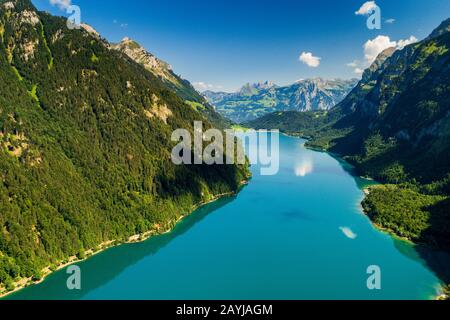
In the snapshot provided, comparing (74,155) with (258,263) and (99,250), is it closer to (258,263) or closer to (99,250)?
(99,250)

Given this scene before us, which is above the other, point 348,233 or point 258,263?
point 348,233

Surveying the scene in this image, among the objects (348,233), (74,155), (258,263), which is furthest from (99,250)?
(348,233)

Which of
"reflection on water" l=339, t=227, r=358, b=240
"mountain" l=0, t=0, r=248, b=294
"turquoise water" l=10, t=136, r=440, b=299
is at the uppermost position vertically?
"mountain" l=0, t=0, r=248, b=294

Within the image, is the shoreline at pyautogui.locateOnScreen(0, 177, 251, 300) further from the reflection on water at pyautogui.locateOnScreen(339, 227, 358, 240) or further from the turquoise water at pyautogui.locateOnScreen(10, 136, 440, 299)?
the reflection on water at pyautogui.locateOnScreen(339, 227, 358, 240)

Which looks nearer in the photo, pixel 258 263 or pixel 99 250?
pixel 258 263

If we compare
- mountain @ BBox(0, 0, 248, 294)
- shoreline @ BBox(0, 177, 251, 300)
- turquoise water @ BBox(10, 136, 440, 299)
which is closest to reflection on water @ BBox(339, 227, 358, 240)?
turquoise water @ BBox(10, 136, 440, 299)

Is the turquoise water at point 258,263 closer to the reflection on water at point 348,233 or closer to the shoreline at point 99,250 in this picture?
the reflection on water at point 348,233
